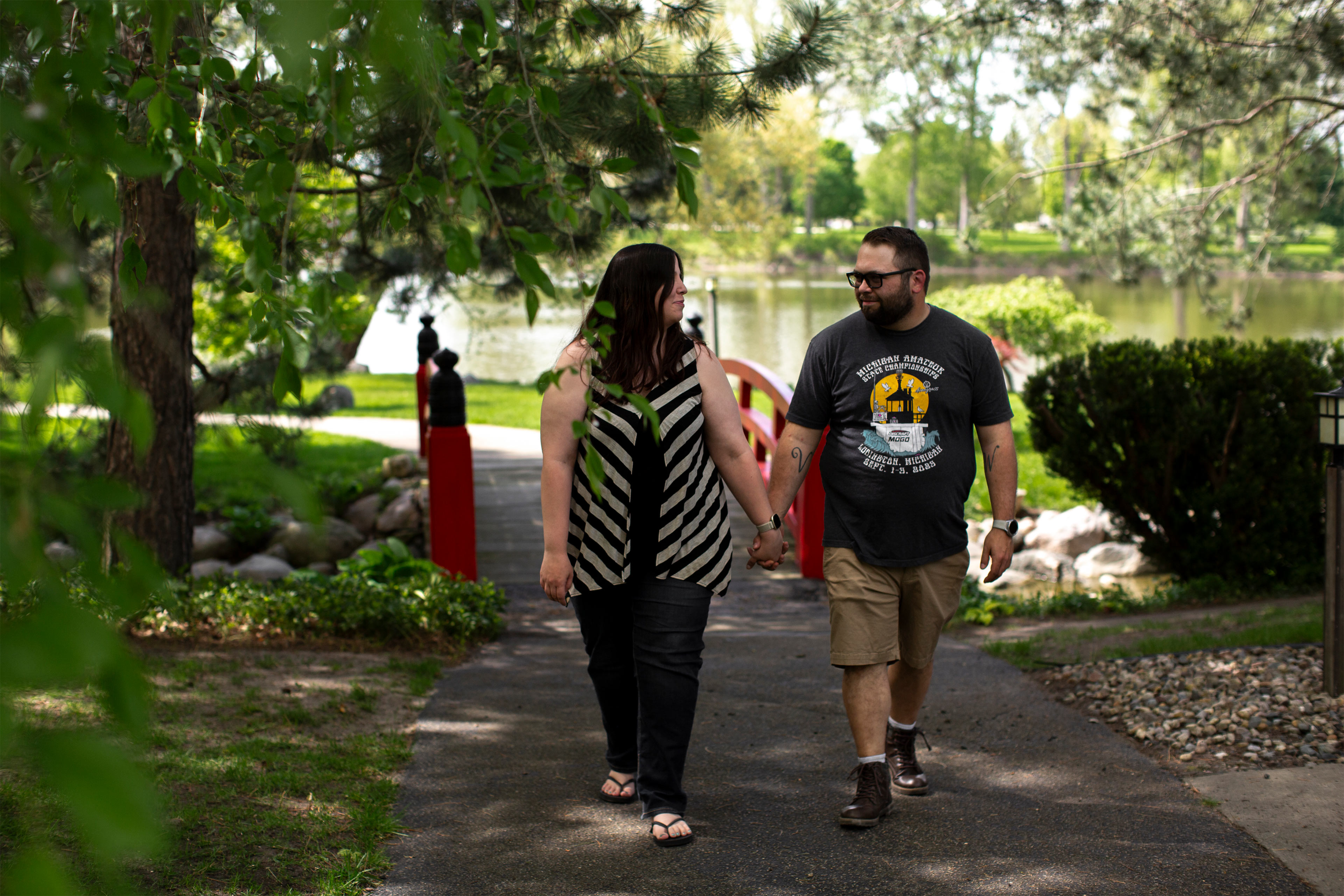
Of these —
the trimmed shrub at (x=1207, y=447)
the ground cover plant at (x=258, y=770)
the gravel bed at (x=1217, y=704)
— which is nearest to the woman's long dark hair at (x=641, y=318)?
the ground cover plant at (x=258, y=770)

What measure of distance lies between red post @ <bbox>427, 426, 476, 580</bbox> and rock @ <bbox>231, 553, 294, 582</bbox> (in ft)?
5.96

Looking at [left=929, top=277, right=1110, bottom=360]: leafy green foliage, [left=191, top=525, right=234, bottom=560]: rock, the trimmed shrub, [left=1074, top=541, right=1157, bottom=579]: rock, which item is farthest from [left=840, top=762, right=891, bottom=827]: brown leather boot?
[left=929, top=277, right=1110, bottom=360]: leafy green foliage

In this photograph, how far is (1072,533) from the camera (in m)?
9.30

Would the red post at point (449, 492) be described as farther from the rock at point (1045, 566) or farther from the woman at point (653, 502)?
the rock at point (1045, 566)

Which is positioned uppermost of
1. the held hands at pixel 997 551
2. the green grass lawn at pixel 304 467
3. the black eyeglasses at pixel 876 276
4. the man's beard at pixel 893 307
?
the black eyeglasses at pixel 876 276

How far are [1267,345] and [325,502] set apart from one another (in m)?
7.11

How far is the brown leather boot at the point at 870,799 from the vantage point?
327 cm

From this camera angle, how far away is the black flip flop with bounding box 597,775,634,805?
137 inches

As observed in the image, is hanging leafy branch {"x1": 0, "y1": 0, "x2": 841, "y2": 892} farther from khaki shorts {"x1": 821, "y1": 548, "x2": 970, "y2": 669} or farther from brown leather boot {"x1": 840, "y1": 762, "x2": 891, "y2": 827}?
brown leather boot {"x1": 840, "y1": 762, "x2": 891, "y2": 827}

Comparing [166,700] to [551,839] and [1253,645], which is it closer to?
[551,839]

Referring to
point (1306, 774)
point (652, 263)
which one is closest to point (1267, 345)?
point (1306, 774)

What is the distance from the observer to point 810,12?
5.65 metres

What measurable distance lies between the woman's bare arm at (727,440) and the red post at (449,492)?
9.01 feet

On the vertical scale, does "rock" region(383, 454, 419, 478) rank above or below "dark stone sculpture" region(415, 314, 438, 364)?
below
